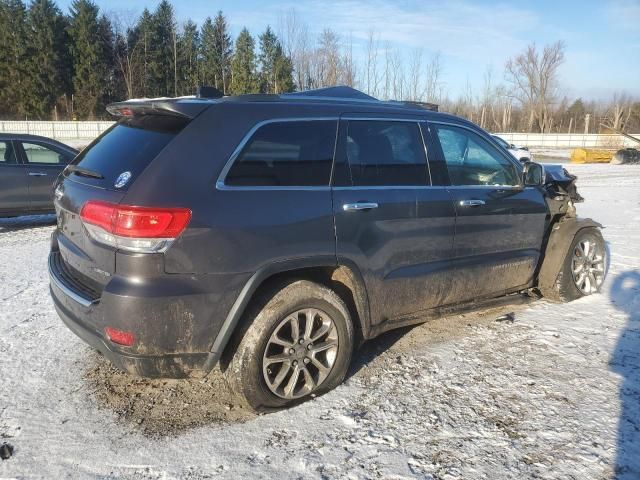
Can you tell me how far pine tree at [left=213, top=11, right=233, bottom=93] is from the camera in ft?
228

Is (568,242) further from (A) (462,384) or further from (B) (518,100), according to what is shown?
(B) (518,100)

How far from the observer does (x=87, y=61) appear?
59.1 metres

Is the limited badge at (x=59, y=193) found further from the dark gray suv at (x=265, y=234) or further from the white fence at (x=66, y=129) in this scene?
the white fence at (x=66, y=129)

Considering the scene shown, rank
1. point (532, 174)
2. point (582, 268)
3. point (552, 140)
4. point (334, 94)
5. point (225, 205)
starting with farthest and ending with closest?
point (552, 140) → point (582, 268) → point (532, 174) → point (334, 94) → point (225, 205)

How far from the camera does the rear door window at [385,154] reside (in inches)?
140

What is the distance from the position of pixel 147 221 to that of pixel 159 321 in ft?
1.77

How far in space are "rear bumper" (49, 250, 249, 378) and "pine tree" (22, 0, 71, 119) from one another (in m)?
64.0

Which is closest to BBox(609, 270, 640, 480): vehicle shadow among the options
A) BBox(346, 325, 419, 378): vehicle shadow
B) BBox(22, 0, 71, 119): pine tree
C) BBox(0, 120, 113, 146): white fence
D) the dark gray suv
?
the dark gray suv

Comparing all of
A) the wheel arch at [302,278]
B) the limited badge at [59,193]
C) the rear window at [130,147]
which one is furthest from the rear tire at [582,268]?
the limited badge at [59,193]

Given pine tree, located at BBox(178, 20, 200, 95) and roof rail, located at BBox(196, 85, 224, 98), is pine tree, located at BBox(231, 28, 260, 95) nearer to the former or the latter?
pine tree, located at BBox(178, 20, 200, 95)

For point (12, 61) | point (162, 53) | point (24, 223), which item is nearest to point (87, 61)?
point (12, 61)

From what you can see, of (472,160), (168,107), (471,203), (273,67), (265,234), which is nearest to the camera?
(265,234)

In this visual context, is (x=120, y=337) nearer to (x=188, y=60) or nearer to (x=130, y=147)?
(x=130, y=147)

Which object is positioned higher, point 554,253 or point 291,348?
point 554,253
